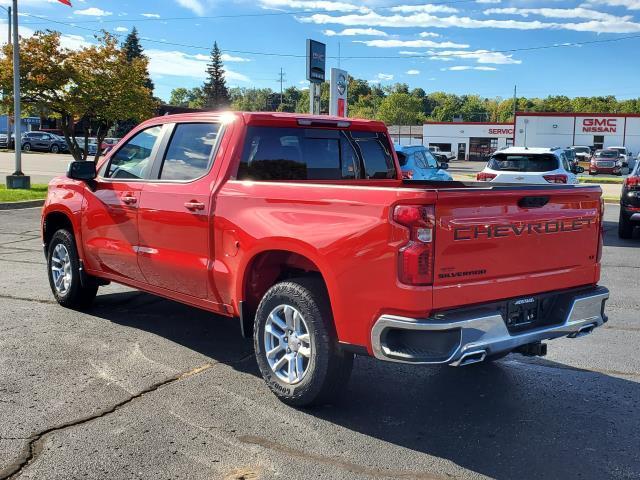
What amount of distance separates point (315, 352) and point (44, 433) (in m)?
1.62

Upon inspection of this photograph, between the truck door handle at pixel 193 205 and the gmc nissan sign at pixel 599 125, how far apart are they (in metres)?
65.6

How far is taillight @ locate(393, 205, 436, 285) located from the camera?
3418mm

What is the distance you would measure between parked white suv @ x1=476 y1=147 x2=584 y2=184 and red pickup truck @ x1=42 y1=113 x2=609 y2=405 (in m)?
7.55

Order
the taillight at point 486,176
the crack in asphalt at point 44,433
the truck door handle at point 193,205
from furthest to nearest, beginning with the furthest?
the taillight at point 486,176
the truck door handle at point 193,205
the crack in asphalt at point 44,433

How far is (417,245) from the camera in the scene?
11.3ft

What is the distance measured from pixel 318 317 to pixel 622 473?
1822mm

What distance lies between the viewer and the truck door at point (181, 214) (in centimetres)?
479

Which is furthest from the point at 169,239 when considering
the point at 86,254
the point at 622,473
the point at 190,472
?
the point at 622,473

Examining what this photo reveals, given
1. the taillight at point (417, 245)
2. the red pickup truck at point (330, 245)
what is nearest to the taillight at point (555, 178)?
the red pickup truck at point (330, 245)

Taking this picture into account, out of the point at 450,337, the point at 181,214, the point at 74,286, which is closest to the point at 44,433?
the point at 181,214

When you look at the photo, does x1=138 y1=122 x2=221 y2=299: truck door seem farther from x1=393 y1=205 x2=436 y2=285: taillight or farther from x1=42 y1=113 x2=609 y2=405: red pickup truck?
x1=393 y1=205 x2=436 y2=285: taillight

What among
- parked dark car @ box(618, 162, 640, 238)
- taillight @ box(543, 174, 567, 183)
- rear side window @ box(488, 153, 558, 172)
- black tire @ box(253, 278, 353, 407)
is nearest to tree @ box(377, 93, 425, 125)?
rear side window @ box(488, 153, 558, 172)

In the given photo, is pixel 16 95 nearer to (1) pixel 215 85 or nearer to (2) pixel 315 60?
(2) pixel 315 60

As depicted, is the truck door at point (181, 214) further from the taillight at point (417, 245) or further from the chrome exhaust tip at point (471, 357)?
the chrome exhaust tip at point (471, 357)
